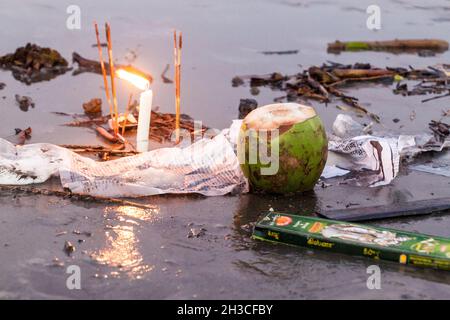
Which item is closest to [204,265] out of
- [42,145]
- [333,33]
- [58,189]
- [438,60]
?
[58,189]

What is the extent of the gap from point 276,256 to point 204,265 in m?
0.46

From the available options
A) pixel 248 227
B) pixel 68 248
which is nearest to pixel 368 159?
pixel 248 227

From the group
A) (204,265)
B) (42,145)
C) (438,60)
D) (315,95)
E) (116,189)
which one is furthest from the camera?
(438,60)

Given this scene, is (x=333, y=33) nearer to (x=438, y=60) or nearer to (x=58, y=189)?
(x=438, y=60)

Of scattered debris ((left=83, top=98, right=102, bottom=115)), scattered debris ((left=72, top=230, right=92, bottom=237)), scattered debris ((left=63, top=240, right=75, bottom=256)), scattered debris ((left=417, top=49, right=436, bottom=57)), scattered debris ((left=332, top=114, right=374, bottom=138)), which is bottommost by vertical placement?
scattered debris ((left=63, top=240, right=75, bottom=256))

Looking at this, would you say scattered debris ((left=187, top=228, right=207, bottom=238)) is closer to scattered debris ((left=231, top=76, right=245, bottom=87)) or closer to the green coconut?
the green coconut

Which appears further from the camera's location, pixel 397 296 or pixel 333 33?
pixel 333 33

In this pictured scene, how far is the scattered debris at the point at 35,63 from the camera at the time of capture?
9.09 meters

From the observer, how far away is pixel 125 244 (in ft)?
15.6

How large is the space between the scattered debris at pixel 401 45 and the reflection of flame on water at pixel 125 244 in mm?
6010

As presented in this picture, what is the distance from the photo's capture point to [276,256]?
463 cm

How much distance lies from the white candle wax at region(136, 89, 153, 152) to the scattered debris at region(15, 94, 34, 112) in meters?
1.81

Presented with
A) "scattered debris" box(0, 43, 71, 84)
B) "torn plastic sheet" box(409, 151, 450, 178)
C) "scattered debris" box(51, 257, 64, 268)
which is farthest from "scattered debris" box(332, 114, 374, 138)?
"scattered debris" box(0, 43, 71, 84)

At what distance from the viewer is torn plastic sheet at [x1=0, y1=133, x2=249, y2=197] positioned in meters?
5.57
